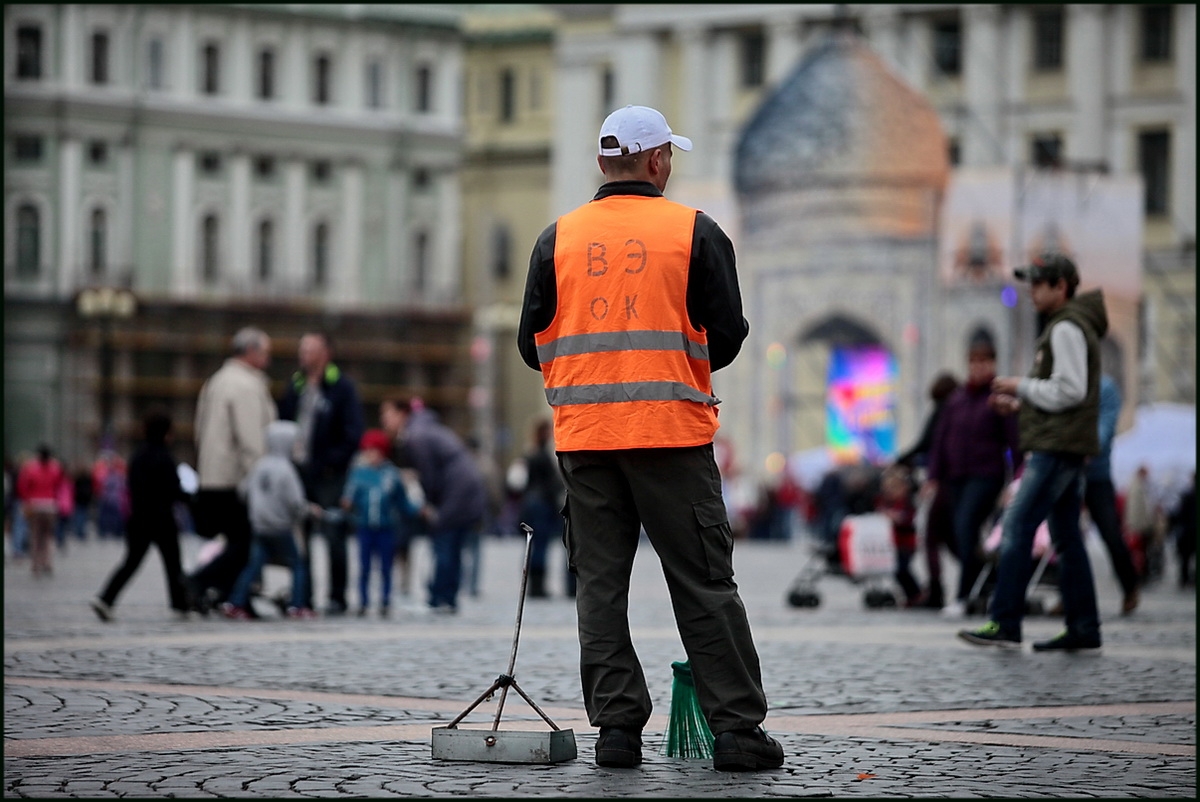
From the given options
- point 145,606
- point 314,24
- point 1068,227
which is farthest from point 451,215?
point 145,606

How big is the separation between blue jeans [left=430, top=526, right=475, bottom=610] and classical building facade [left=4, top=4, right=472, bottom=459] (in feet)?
161

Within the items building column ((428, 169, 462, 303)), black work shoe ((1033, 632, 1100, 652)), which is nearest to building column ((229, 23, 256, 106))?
building column ((428, 169, 462, 303))

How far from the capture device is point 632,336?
22.3ft

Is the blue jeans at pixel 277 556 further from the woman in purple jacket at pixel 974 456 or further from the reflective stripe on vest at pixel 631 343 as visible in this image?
the reflective stripe on vest at pixel 631 343

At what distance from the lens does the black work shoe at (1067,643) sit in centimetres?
1123

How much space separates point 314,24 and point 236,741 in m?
70.1

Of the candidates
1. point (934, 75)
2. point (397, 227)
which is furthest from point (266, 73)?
point (934, 75)

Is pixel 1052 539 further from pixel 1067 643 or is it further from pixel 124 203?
pixel 124 203

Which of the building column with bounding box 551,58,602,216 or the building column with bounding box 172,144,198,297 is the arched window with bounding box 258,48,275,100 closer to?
the building column with bounding box 172,144,198,297

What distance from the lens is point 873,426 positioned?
2197 inches

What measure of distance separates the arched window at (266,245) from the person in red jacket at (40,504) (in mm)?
46139

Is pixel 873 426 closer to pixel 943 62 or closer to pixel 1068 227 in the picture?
pixel 1068 227

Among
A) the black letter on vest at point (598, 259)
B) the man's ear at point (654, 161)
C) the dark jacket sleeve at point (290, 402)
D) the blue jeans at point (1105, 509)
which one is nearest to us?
the black letter on vest at point (598, 259)

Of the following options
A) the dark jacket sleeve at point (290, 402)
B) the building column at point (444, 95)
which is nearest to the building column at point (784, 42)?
the building column at point (444, 95)
